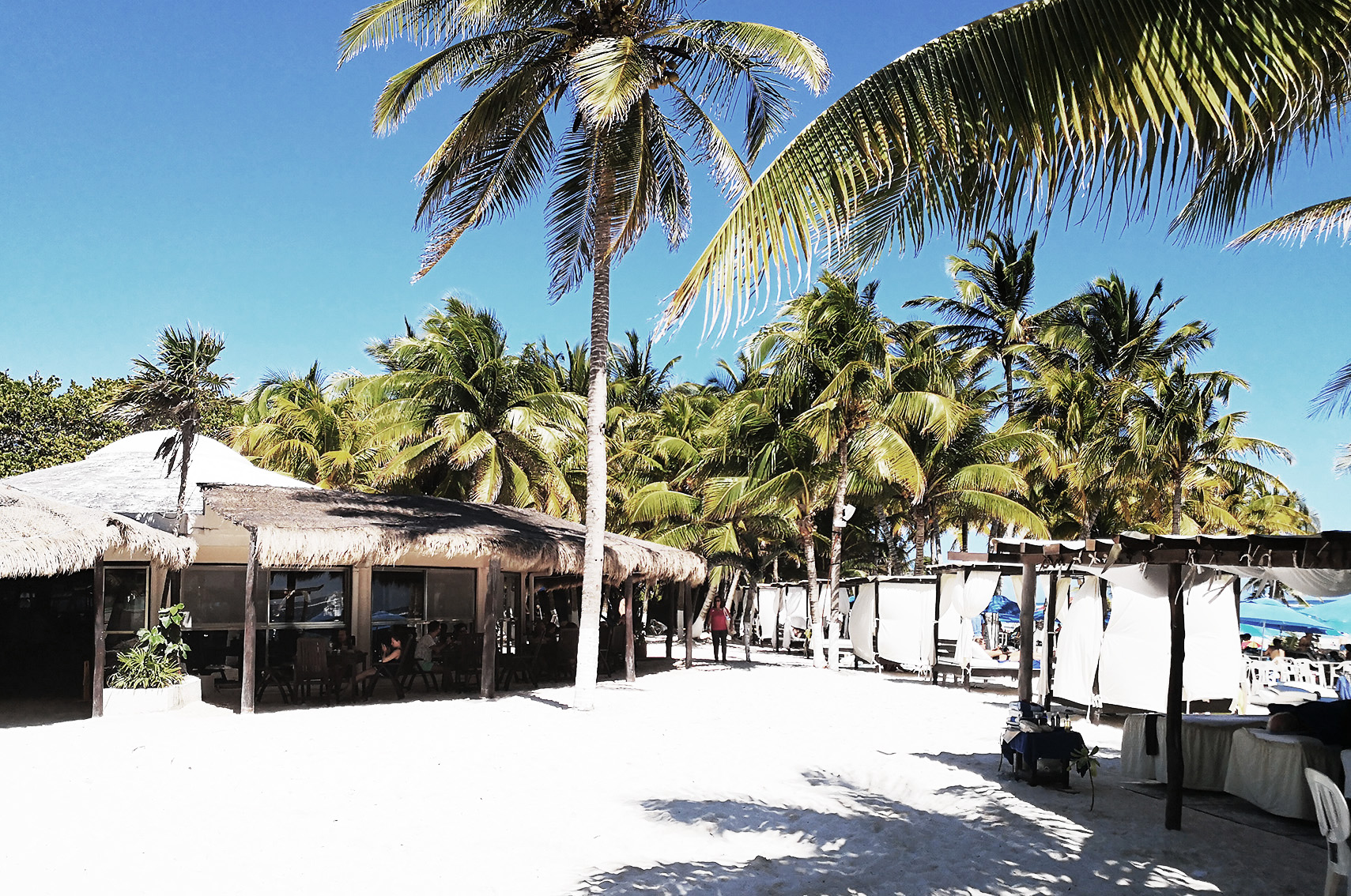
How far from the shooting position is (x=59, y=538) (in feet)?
35.4

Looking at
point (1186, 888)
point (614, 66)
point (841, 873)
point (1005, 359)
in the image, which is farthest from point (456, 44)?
point (1005, 359)

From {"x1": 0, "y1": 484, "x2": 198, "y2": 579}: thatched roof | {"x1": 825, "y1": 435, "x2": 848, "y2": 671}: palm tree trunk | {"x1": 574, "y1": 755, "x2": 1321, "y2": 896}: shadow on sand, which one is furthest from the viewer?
{"x1": 825, "y1": 435, "x2": 848, "y2": 671}: palm tree trunk

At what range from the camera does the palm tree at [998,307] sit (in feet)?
101

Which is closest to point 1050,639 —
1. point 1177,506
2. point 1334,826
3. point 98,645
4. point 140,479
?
point 1334,826

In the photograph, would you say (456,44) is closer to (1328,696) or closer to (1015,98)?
(1015,98)

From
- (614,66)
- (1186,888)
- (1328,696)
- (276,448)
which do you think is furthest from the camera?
(276,448)

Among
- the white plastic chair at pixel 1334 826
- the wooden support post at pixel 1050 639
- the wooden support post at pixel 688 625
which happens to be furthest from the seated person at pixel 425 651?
the white plastic chair at pixel 1334 826

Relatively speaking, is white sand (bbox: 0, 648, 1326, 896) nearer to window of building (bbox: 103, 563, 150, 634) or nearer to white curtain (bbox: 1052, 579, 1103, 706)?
white curtain (bbox: 1052, 579, 1103, 706)

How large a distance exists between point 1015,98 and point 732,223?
3.87 feet

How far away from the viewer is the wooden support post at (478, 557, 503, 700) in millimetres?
13930

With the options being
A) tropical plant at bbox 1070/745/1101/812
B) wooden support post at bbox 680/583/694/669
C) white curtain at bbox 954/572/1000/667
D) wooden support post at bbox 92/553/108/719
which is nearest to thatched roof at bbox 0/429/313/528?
wooden support post at bbox 92/553/108/719

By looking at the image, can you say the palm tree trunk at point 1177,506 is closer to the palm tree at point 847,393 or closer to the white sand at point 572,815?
the palm tree at point 847,393

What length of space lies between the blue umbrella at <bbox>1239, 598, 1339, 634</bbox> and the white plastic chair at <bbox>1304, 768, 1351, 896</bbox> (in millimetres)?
17478

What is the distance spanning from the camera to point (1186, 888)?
5805 mm
